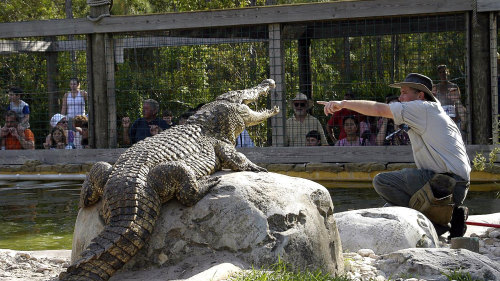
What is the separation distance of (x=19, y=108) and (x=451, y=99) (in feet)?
22.8

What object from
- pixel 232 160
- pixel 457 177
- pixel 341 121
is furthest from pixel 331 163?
pixel 232 160

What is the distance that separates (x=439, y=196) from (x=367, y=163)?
279 centimetres

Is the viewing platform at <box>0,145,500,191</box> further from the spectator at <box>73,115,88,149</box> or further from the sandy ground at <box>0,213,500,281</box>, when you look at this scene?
the sandy ground at <box>0,213,500,281</box>

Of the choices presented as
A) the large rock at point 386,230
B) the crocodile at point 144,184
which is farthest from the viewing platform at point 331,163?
the crocodile at point 144,184

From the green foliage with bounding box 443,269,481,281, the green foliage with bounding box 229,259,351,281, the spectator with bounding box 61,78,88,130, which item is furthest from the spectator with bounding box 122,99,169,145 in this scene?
the green foliage with bounding box 443,269,481,281

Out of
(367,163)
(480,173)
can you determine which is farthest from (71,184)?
(480,173)

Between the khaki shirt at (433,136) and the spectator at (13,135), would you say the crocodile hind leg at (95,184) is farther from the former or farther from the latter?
the spectator at (13,135)

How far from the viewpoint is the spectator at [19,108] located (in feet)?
36.1

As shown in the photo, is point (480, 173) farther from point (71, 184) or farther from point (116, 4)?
point (116, 4)

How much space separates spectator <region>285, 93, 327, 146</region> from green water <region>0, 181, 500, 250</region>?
1268 mm

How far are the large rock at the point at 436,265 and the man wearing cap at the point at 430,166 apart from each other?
1.28 metres

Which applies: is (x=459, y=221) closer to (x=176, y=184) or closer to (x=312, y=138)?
(x=176, y=184)

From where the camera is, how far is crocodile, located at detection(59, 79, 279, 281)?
12.0 feet

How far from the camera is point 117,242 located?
12.0 feet
